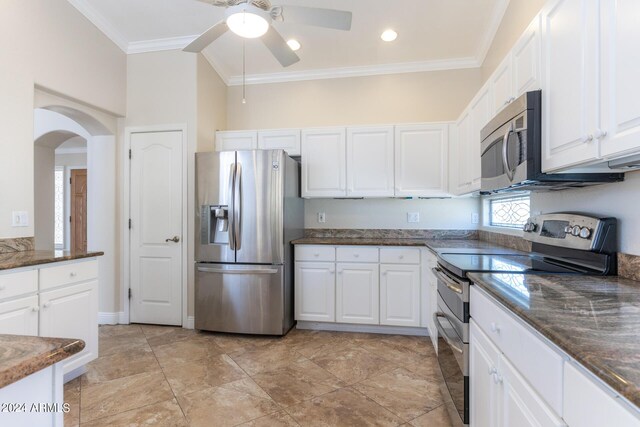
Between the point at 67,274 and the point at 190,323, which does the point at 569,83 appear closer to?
the point at 67,274

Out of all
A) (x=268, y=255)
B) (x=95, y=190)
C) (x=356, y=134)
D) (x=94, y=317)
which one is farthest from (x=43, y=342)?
(x=95, y=190)

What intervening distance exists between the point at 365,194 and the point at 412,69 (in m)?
1.56

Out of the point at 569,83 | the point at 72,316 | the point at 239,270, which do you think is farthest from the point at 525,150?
the point at 72,316

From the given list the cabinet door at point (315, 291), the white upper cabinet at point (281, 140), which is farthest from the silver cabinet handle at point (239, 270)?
the white upper cabinet at point (281, 140)

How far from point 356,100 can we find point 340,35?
30.9 inches

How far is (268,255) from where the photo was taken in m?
3.03

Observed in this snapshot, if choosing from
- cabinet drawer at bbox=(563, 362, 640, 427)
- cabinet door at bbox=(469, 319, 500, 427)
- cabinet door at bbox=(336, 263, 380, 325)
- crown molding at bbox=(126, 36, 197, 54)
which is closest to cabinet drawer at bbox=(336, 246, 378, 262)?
cabinet door at bbox=(336, 263, 380, 325)

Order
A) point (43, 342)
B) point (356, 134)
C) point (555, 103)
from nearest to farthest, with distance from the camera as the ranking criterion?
1. point (43, 342)
2. point (555, 103)
3. point (356, 134)

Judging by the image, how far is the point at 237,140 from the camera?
3.64 meters

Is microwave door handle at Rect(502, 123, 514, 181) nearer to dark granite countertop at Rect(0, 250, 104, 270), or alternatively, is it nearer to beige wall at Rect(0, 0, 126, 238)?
dark granite countertop at Rect(0, 250, 104, 270)

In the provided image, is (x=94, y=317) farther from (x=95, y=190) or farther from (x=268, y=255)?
(x=95, y=190)

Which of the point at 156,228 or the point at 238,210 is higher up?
the point at 238,210

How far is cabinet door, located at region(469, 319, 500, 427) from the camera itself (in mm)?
1196

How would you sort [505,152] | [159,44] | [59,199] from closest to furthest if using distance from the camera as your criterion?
[505,152] → [159,44] → [59,199]
